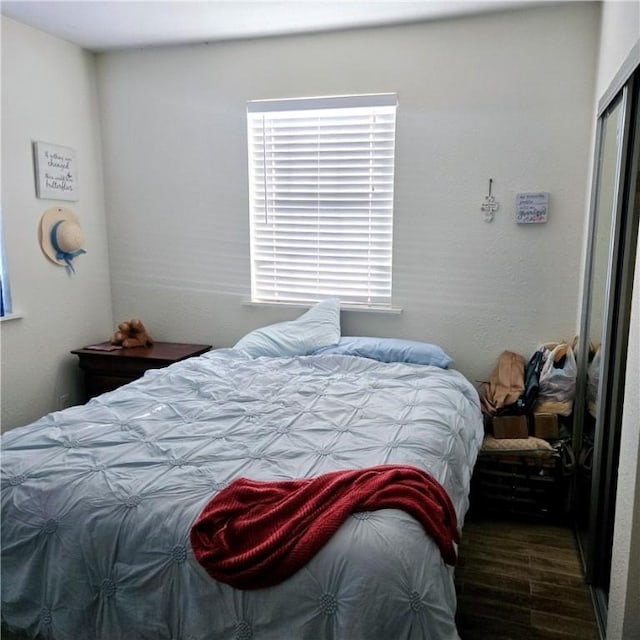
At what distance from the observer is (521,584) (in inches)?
85.4

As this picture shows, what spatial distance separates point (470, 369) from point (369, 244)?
3.28 ft

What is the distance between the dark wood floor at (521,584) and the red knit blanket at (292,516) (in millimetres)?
685

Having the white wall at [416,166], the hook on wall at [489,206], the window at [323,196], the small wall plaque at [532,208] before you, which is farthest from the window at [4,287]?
the small wall plaque at [532,208]

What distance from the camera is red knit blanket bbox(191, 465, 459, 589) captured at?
1.31 m

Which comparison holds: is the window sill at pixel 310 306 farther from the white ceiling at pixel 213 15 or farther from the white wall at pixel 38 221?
the white ceiling at pixel 213 15

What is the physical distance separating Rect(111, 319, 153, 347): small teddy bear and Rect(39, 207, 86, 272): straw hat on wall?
55 centimetres

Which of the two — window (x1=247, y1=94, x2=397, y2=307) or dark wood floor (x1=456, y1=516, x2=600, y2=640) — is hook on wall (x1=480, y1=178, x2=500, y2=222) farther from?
dark wood floor (x1=456, y1=516, x2=600, y2=640)

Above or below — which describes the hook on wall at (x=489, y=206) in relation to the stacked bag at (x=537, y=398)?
above

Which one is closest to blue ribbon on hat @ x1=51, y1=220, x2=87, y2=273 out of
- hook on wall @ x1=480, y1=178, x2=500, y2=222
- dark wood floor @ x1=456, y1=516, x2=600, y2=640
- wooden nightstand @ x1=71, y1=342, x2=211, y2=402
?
wooden nightstand @ x1=71, y1=342, x2=211, y2=402

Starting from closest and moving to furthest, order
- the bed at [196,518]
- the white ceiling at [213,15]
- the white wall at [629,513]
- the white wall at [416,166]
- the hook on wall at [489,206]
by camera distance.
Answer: the bed at [196,518] → the white wall at [629,513] → the white ceiling at [213,15] → the white wall at [416,166] → the hook on wall at [489,206]

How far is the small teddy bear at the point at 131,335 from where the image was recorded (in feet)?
11.8

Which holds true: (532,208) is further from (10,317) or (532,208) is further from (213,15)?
(10,317)

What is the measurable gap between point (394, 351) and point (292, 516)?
1724 millimetres

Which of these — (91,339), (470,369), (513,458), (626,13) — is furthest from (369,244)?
(91,339)
